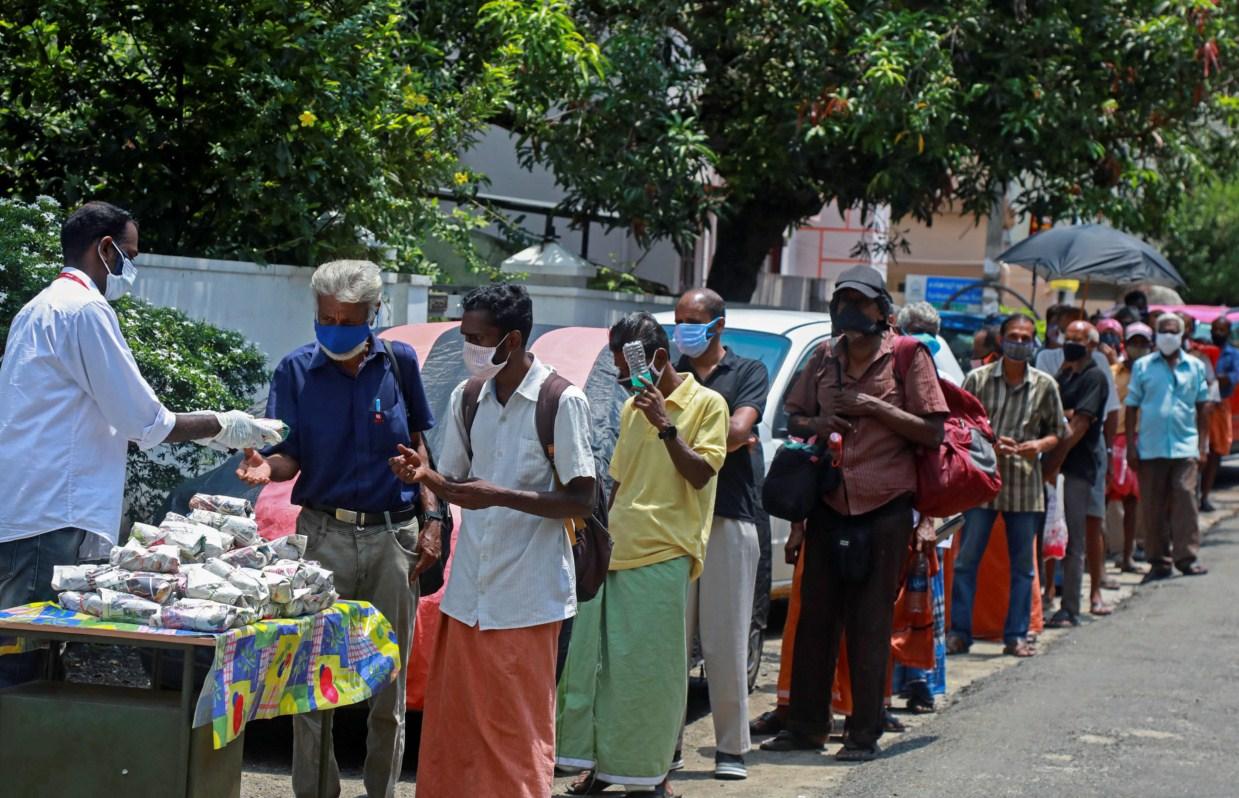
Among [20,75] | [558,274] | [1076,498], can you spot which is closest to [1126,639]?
[1076,498]

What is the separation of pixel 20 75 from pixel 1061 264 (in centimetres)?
969

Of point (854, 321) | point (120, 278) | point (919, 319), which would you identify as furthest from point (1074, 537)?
point (120, 278)

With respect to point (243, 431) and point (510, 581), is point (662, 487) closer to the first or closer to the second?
point (510, 581)

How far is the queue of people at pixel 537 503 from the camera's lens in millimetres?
4922

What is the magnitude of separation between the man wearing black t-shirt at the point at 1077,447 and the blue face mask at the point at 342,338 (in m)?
5.85

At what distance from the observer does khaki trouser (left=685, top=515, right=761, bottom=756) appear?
6922mm

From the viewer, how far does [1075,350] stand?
34.7ft

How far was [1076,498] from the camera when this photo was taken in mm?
11039

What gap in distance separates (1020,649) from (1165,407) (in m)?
3.83

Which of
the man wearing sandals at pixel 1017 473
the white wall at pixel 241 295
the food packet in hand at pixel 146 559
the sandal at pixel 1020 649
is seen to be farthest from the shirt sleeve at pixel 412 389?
the sandal at pixel 1020 649

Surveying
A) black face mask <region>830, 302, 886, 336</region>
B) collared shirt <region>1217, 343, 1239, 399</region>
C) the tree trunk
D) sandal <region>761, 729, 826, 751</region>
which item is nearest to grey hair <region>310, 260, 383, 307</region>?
black face mask <region>830, 302, 886, 336</region>

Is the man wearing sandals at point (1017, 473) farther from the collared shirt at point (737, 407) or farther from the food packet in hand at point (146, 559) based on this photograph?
the food packet in hand at point (146, 559)

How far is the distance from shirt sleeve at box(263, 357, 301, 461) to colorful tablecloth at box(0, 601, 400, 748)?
2.08 feet

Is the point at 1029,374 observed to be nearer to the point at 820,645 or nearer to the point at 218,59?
the point at 820,645
